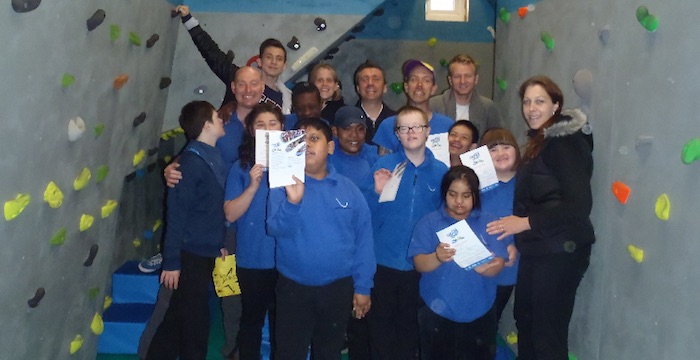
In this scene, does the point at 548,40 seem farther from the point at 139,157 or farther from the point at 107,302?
the point at 107,302

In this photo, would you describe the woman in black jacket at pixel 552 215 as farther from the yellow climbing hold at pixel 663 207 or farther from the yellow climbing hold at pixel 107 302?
the yellow climbing hold at pixel 107 302

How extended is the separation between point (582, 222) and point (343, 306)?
1.03 m

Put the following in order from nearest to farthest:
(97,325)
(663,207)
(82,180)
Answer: (663,207)
(82,180)
(97,325)

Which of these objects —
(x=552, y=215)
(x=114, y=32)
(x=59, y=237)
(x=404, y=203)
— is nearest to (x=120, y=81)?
(x=114, y=32)

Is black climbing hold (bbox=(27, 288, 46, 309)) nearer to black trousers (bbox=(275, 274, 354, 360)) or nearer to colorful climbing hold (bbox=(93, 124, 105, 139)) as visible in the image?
colorful climbing hold (bbox=(93, 124, 105, 139))

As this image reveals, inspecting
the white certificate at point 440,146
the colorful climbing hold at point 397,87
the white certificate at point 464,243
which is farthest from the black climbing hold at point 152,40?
the colorful climbing hold at point 397,87

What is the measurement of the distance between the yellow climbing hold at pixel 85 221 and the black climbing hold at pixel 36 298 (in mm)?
414

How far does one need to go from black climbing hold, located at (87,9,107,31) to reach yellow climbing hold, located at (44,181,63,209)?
0.66m

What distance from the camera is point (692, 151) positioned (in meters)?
1.96

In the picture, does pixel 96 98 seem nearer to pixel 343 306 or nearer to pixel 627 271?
pixel 343 306

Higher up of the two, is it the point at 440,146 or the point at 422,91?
the point at 422,91

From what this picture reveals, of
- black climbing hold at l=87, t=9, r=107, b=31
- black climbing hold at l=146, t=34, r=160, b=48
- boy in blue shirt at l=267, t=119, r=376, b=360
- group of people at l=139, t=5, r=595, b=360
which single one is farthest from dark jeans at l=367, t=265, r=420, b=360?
black climbing hold at l=146, t=34, r=160, b=48

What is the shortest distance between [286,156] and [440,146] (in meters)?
0.94

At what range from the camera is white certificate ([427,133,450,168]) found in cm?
298
